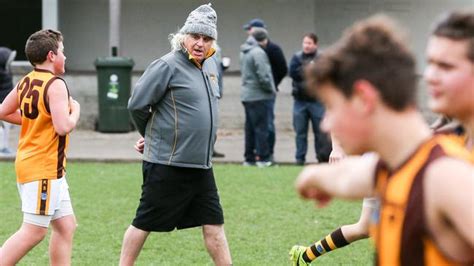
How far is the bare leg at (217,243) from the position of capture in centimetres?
663

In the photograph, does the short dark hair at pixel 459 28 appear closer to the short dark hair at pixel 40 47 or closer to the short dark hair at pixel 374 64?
the short dark hair at pixel 374 64

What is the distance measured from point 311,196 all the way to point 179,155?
3575 millimetres

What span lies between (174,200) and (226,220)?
11.0 feet

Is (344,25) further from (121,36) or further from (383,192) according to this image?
(383,192)

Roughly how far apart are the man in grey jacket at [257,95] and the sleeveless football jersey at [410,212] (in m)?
11.8

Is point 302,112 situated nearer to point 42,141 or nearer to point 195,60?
point 195,60

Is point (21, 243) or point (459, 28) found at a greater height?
point (459, 28)

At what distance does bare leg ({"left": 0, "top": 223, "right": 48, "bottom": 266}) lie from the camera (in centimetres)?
641

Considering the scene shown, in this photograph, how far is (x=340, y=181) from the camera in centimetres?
296

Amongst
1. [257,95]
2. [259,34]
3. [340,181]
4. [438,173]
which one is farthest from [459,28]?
[257,95]

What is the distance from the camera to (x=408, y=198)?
105 inches

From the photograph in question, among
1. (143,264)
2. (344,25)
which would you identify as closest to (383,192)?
(143,264)

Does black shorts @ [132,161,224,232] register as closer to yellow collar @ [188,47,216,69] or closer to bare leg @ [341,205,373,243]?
yellow collar @ [188,47,216,69]

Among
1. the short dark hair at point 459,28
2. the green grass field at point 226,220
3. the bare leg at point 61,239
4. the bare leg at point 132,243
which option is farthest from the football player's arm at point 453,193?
the green grass field at point 226,220
